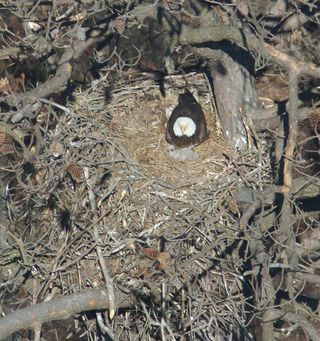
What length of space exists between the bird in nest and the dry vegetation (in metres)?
0.10

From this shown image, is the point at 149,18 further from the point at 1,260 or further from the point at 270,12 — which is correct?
the point at 1,260

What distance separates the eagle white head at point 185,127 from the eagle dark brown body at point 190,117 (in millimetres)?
20

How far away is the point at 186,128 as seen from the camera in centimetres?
859

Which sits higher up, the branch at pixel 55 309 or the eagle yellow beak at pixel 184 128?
the branch at pixel 55 309

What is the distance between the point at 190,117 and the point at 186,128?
0.10 meters

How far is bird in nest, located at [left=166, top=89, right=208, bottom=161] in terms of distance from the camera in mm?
8586

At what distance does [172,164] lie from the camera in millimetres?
8523

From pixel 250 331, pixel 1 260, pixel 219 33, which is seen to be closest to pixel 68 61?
pixel 219 33

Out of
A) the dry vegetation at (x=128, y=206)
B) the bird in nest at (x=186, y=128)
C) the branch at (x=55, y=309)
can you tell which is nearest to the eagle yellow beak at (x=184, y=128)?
the bird in nest at (x=186, y=128)

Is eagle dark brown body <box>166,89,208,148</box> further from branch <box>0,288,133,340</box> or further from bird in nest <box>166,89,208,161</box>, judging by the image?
branch <box>0,288,133,340</box>

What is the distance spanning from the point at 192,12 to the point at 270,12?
0.58 meters

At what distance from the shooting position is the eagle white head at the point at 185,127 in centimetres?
855

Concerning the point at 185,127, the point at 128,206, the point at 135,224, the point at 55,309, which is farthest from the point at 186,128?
the point at 55,309

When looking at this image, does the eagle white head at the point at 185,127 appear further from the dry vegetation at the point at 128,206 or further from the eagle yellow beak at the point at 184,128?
the dry vegetation at the point at 128,206
